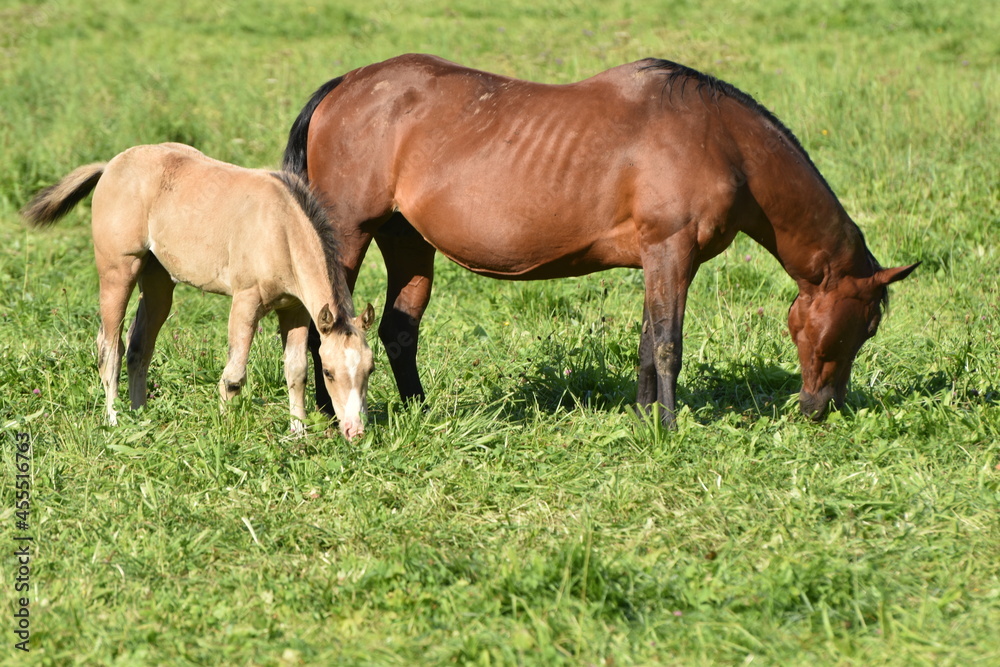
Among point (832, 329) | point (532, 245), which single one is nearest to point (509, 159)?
point (532, 245)

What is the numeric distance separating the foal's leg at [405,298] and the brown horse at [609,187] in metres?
0.30

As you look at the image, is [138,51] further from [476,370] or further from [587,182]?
[587,182]

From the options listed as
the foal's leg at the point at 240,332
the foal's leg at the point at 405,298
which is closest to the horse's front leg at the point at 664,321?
the foal's leg at the point at 405,298

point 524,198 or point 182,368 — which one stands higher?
point 524,198

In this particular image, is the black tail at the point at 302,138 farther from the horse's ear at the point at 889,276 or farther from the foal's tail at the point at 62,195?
the horse's ear at the point at 889,276

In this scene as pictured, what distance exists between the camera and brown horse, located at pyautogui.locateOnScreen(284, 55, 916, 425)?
16.1ft

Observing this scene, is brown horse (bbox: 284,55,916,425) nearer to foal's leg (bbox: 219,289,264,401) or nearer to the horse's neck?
the horse's neck

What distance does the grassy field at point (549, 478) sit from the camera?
3500 millimetres

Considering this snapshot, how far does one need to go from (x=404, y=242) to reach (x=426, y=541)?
7.24 feet

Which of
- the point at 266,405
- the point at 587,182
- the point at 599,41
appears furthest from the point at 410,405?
the point at 599,41

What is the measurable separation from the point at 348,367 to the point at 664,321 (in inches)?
61.3

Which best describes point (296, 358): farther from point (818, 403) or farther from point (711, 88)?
point (818, 403)

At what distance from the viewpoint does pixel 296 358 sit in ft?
16.9

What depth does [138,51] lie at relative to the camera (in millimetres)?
12320
